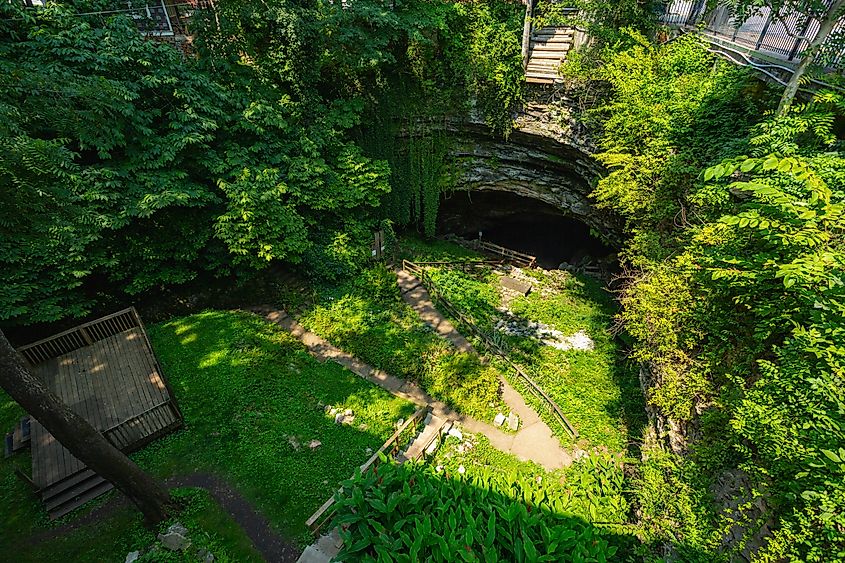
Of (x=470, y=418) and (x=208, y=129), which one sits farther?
(x=208, y=129)

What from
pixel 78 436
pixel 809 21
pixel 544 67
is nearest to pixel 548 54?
pixel 544 67

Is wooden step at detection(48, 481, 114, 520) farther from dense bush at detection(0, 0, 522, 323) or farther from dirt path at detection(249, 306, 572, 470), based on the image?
dirt path at detection(249, 306, 572, 470)

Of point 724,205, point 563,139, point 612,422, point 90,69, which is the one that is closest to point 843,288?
point 724,205

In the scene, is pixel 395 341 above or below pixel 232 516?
below

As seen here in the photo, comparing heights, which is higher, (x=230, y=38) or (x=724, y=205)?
(x=230, y=38)

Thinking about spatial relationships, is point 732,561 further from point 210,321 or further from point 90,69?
point 90,69

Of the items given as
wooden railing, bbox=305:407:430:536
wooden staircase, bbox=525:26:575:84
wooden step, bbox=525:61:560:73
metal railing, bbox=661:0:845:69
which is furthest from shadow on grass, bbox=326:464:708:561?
wooden step, bbox=525:61:560:73

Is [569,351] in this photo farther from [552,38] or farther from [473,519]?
[552,38]
